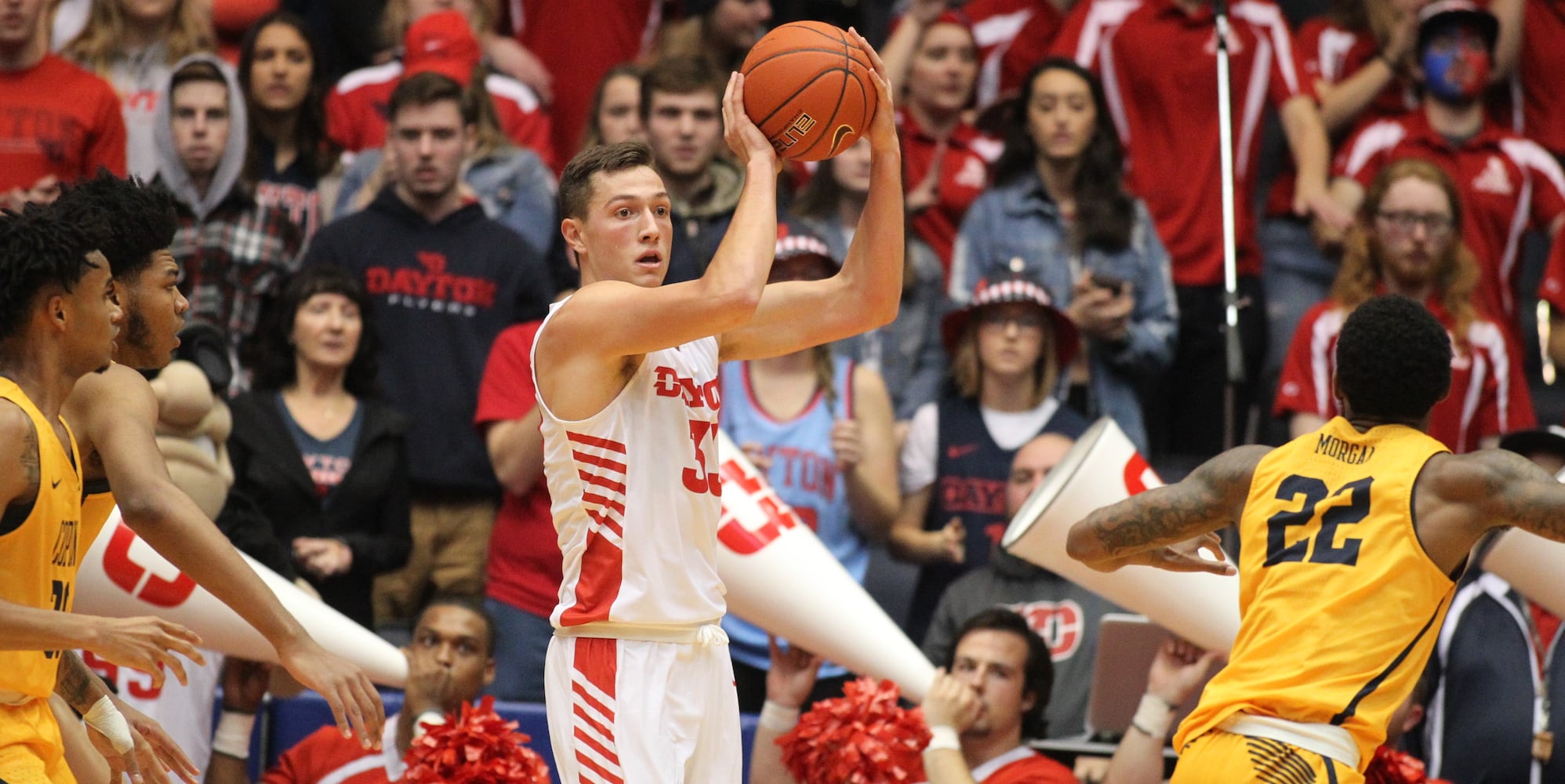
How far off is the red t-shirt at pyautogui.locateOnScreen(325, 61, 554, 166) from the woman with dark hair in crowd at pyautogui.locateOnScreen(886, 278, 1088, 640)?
7.94ft

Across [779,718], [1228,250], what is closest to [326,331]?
[779,718]

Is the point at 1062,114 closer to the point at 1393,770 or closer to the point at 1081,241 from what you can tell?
the point at 1081,241

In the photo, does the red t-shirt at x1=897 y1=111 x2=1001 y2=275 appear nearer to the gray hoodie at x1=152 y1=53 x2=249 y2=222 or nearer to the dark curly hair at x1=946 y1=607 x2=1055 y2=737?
the dark curly hair at x1=946 y1=607 x2=1055 y2=737

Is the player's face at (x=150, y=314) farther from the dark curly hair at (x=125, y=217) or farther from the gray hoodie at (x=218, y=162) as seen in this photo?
the gray hoodie at (x=218, y=162)

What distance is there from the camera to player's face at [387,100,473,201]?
7.90 meters

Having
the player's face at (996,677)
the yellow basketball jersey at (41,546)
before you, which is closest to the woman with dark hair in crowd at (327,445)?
the player's face at (996,677)

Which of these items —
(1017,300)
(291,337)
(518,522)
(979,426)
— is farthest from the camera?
(1017,300)

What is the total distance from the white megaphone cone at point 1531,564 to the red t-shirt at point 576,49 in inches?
219

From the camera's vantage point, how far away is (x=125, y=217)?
440cm

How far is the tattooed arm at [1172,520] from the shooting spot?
185 inches

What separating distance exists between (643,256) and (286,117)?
4.39m

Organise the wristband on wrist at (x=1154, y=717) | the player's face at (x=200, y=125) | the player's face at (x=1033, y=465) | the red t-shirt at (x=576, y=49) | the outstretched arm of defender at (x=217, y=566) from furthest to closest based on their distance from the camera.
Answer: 1. the red t-shirt at (x=576, y=49)
2. the player's face at (x=200, y=125)
3. the player's face at (x=1033, y=465)
4. the wristband on wrist at (x=1154, y=717)
5. the outstretched arm of defender at (x=217, y=566)

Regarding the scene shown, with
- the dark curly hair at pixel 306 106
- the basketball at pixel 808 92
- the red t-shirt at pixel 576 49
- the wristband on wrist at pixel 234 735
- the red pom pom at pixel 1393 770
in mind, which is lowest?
the wristband on wrist at pixel 234 735

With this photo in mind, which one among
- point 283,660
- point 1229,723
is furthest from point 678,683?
point 1229,723
